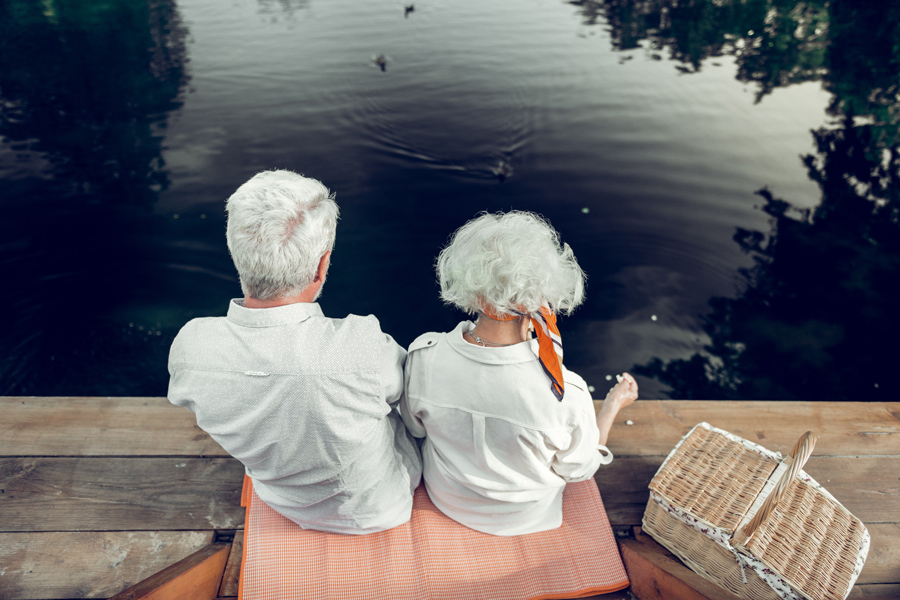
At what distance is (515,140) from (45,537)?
223 inches

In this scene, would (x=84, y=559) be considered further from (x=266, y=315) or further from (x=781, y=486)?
(x=781, y=486)

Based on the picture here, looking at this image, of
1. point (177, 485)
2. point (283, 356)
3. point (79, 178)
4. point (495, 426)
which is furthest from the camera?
point (79, 178)

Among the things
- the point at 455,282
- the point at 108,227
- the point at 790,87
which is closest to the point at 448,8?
the point at 790,87

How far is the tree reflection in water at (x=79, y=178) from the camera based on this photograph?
372 centimetres

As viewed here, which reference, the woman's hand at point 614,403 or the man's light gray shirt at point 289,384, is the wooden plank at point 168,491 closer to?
the woman's hand at point 614,403

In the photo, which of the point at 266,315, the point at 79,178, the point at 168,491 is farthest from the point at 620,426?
the point at 79,178

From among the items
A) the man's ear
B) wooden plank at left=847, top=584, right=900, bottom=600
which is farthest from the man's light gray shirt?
wooden plank at left=847, top=584, right=900, bottom=600

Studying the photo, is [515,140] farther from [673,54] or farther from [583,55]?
[673,54]

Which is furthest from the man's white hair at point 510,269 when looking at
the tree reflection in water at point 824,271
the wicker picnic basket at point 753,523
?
the tree reflection in water at point 824,271

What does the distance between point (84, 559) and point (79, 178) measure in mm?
4962

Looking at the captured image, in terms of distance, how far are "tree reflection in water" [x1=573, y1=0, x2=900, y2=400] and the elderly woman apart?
2.43m

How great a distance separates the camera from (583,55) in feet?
27.9

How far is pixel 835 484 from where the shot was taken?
2.26m

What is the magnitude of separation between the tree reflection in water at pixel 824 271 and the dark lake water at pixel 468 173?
25 mm
